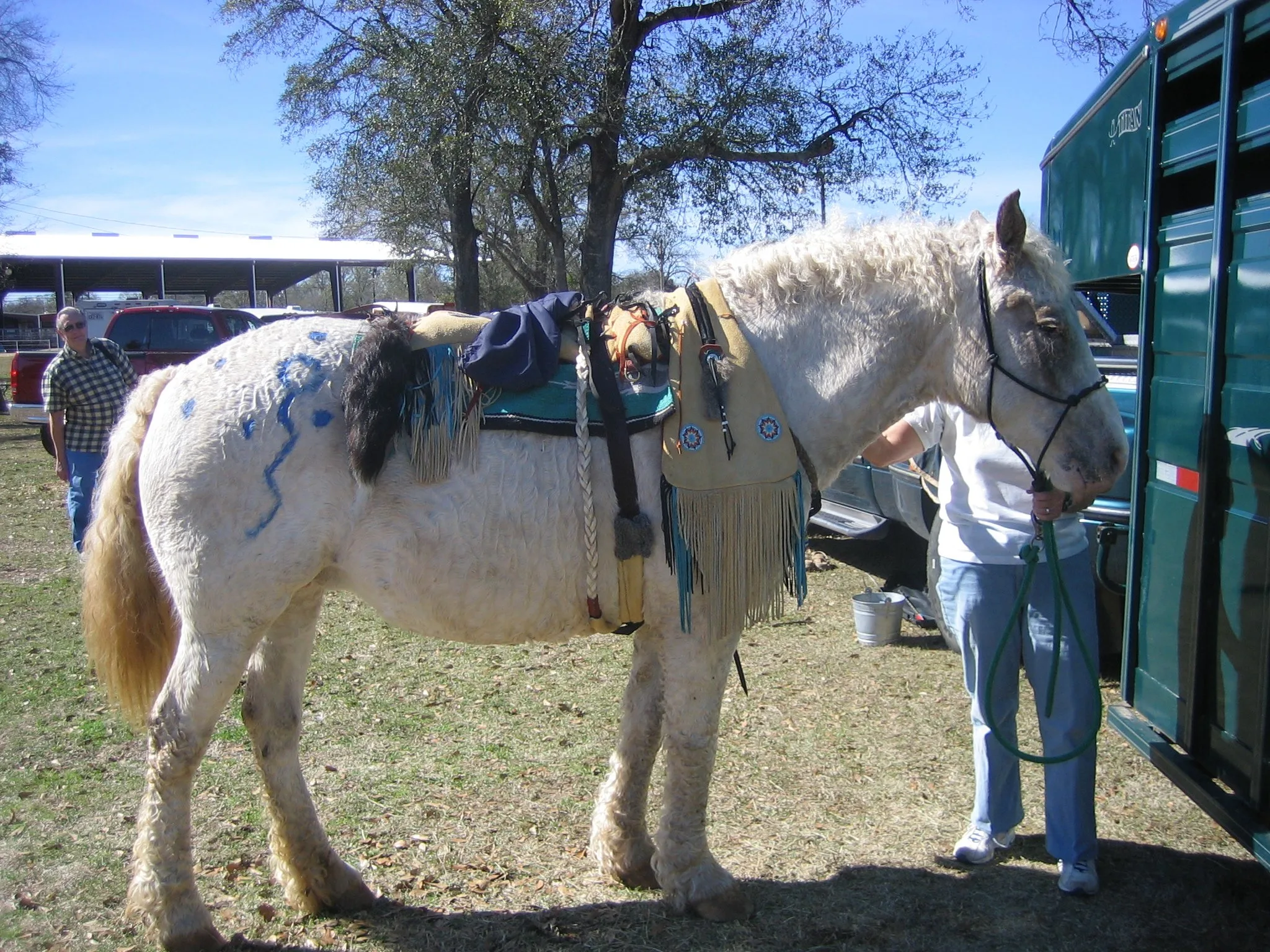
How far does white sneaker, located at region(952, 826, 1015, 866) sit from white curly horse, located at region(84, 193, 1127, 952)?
0.87 meters

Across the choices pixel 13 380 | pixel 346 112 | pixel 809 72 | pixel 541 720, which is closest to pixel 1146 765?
pixel 541 720

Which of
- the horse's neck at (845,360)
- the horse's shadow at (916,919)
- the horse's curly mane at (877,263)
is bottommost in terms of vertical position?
the horse's shadow at (916,919)

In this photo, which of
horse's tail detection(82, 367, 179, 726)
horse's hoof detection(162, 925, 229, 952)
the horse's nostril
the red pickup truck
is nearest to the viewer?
the horse's nostril

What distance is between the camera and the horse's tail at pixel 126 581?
283cm

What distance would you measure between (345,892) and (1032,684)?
7.72ft

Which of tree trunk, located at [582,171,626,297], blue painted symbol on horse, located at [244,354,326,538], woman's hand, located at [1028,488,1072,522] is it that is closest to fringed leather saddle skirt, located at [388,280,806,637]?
blue painted symbol on horse, located at [244,354,326,538]

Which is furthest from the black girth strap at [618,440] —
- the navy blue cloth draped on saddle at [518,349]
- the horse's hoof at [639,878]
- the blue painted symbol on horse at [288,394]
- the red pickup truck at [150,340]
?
the red pickup truck at [150,340]

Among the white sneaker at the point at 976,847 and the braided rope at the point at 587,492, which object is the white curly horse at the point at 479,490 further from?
the white sneaker at the point at 976,847

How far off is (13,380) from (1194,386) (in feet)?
51.6

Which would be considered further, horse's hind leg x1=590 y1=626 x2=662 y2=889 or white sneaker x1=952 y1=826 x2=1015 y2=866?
white sneaker x1=952 y1=826 x2=1015 y2=866

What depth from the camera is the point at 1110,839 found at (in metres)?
3.37

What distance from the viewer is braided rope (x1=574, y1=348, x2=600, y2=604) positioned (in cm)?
259

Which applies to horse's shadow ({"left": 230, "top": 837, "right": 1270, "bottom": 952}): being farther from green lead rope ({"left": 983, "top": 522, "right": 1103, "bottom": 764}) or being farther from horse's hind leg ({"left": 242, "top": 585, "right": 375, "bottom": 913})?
green lead rope ({"left": 983, "top": 522, "right": 1103, "bottom": 764})

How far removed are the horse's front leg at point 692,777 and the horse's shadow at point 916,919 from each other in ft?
0.23
